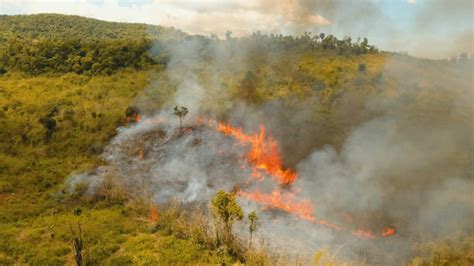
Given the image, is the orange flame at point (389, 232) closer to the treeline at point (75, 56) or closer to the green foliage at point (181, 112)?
the green foliage at point (181, 112)

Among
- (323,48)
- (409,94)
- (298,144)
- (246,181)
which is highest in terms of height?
(323,48)

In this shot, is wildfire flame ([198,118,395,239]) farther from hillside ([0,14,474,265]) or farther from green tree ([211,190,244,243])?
green tree ([211,190,244,243])

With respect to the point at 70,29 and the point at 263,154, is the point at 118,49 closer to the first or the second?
the point at 263,154

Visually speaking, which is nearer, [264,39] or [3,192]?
[3,192]

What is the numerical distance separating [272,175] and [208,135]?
24.6 feet

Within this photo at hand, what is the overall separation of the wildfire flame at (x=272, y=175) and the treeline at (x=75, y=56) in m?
16.9

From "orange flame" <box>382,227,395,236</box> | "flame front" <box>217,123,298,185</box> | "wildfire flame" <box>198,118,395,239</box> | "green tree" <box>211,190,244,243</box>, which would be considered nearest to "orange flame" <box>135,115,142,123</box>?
"wildfire flame" <box>198,118,395,239</box>

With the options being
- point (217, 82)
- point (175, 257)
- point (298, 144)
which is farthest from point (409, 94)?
point (175, 257)

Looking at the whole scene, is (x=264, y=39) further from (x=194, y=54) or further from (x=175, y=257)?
(x=175, y=257)

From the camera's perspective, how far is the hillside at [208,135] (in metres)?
17.0

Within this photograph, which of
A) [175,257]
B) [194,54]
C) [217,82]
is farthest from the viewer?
[194,54]

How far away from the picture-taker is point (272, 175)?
23406mm

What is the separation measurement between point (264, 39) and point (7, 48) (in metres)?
31.3

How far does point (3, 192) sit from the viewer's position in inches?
872
